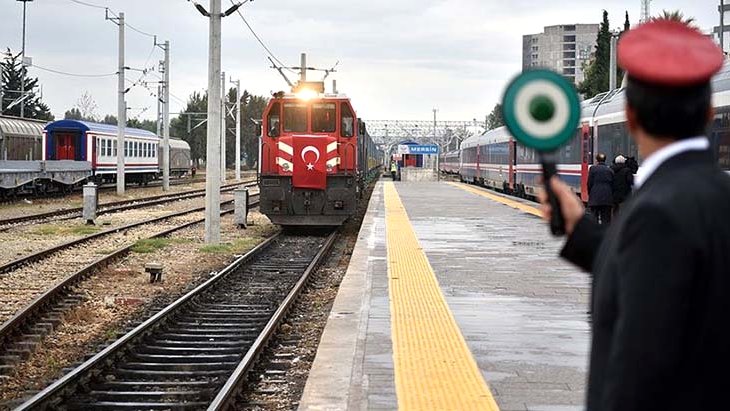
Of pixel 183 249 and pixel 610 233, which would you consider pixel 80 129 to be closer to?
pixel 183 249

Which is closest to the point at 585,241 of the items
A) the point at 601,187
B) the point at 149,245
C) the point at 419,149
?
the point at 601,187

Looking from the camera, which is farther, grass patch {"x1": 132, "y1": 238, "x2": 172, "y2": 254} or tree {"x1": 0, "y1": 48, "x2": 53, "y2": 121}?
tree {"x1": 0, "y1": 48, "x2": 53, "y2": 121}

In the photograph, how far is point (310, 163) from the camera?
21.4 metres

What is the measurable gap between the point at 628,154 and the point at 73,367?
13.7 m

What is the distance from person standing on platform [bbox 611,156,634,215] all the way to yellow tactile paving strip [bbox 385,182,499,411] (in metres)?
4.03

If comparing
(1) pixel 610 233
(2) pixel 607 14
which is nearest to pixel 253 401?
(1) pixel 610 233

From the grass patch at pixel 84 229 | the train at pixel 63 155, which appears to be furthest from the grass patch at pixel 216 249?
the train at pixel 63 155

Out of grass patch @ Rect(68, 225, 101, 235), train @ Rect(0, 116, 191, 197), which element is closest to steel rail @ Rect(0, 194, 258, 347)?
grass patch @ Rect(68, 225, 101, 235)

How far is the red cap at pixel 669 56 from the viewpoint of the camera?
2.29 metres

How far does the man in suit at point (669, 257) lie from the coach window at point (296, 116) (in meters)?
19.8

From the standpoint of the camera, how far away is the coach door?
42.2 meters

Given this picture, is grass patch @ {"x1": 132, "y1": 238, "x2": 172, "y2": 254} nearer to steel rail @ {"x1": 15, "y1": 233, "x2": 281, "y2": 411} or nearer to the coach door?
steel rail @ {"x1": 15, "y1": 233, "x2": 281, "y2": 411}

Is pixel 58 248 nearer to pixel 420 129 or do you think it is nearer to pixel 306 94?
pixel 306 94

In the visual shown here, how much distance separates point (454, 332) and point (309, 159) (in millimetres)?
12991
